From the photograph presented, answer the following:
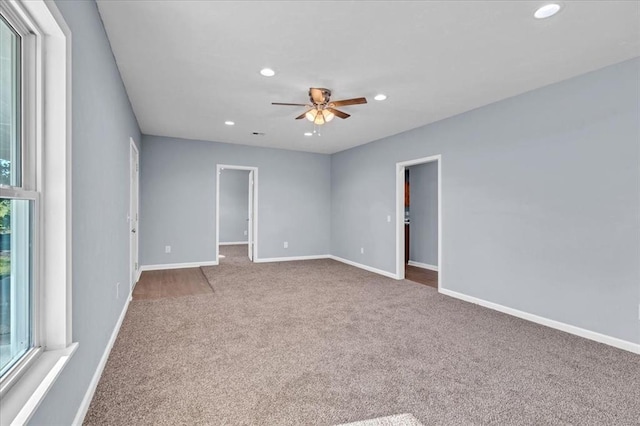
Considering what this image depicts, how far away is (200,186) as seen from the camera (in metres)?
6.37

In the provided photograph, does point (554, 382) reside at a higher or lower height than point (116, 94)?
lower

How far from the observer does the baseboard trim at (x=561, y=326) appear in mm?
2814

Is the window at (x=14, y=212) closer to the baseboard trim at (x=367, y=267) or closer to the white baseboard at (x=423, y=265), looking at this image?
the baseboard trim at (x=367, y=267)

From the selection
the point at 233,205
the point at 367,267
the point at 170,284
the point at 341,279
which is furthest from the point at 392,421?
the point at 233,205

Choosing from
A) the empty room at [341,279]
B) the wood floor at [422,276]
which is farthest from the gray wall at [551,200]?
the wood floor at [422,276]

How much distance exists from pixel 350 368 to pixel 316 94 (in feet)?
8.66

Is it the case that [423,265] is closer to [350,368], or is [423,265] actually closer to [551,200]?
[551,200]

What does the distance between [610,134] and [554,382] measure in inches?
87.3

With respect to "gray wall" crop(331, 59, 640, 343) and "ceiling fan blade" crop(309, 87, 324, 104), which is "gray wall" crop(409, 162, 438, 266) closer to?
"gray wall" crop(331, 59, 640, 343)

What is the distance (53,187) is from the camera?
141 cm

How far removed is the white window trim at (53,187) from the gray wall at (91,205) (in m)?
0.15

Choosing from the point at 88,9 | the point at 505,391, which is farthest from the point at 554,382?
the point at 88,9

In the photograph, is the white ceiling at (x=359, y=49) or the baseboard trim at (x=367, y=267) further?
the baseboard trim at (x=367, y=267)

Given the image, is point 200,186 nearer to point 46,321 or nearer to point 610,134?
point 46,321
